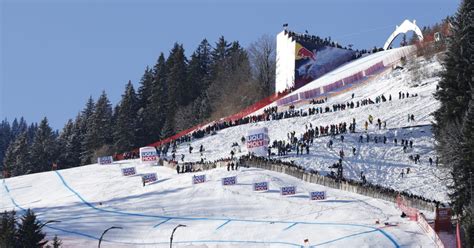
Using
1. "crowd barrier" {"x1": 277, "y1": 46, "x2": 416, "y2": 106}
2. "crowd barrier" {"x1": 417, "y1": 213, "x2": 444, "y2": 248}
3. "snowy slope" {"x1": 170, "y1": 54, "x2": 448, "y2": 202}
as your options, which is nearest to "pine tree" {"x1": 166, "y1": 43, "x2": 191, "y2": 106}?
"crowd barrier" {"x1": 277, "y1": 46, "x2": 416, "y2": 106}

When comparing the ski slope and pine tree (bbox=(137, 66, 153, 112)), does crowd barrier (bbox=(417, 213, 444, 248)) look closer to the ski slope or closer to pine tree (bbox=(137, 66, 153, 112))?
the ski slope

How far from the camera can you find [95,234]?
147 ft

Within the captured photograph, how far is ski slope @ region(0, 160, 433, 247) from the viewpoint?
41.0 m

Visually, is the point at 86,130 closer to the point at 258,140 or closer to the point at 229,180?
the point at 258,140

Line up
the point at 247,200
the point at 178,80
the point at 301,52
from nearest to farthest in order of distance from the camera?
the point at 247,200 → the point at 301,52 → the point at 178,80

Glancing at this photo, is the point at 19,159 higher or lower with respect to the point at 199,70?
lower

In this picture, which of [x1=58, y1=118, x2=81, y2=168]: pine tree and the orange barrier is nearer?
the orange barrier

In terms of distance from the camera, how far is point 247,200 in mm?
48594

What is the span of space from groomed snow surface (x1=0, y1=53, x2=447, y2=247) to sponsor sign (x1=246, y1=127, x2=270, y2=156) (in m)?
1.71

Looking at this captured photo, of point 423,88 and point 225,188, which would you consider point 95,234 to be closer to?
point 225,188

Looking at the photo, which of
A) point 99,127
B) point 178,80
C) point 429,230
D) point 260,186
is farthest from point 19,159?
point 429,230

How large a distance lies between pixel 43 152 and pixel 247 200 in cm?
5005

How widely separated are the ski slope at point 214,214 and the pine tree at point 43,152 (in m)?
34.4

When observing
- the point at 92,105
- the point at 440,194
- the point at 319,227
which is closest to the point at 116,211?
the point at 319,227
